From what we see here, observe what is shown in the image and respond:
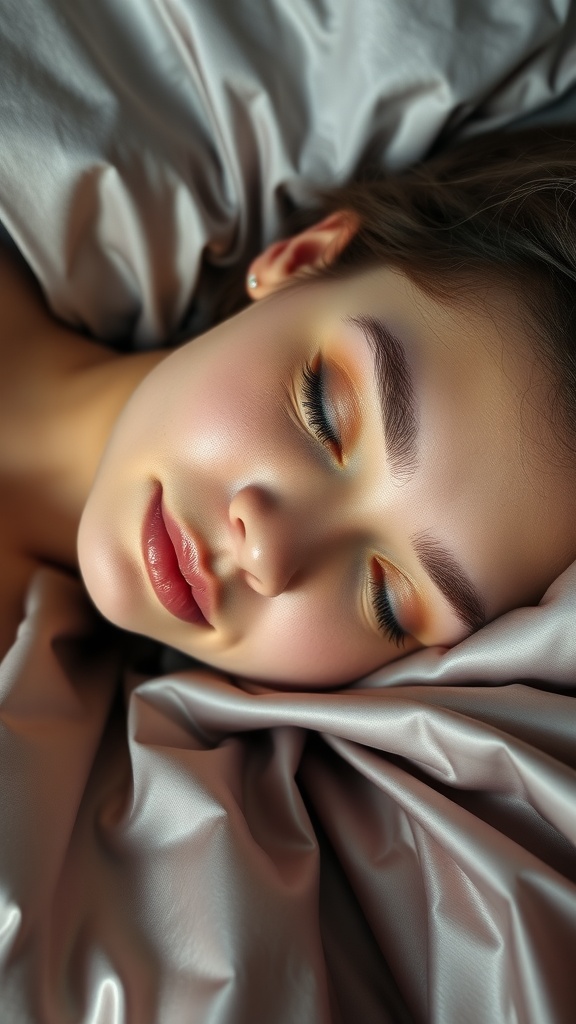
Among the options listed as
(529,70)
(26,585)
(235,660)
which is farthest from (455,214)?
(26,585)

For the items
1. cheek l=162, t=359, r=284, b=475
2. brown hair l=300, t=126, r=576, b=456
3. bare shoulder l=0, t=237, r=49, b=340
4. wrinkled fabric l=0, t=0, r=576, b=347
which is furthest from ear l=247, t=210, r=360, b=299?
bare shoulder l=0, t=237, r=49, b=340

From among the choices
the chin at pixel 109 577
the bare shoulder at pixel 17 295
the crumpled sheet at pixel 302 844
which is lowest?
the crumpled sheet at pixel 302 844

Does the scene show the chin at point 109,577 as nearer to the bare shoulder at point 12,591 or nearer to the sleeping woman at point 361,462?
the sleeping woman at point 361,462

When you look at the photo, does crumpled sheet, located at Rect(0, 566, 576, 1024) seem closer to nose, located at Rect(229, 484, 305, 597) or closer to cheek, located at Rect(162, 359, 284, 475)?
nose, located at Rect(229, 484, 305, 597)

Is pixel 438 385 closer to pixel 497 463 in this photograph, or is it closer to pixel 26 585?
pixel 497 463

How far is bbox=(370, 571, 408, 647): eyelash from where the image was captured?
0.94m

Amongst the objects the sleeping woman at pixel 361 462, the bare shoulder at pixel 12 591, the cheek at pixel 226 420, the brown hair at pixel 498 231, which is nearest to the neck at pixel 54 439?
the bare shoulder at pixel 12 591

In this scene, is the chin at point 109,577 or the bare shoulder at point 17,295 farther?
the bare shoulder at point 17,295

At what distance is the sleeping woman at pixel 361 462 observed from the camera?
34.9 inches

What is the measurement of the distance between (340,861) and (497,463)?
496mm

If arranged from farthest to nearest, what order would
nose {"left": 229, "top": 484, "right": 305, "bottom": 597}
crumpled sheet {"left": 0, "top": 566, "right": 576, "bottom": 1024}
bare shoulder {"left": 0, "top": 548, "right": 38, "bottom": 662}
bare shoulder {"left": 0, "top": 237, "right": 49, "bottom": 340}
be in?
1. bare shoulder {"left": 0, "top": 237, "right": 49, "bottom": 340}
2. bare shoulder {"left": 0, "top": 548, "right": 38, "bottom": 662}
3. nose {"left": 229, "top": 484, "right": 305, "bottom": 597}
4. crumpled sheet {"left": 0, "top": 566, "right": 576, "bottom": 1024}

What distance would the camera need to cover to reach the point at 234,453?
89cm

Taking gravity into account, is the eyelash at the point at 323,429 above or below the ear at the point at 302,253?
below

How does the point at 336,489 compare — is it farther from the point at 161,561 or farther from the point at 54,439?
the point at 54,439
